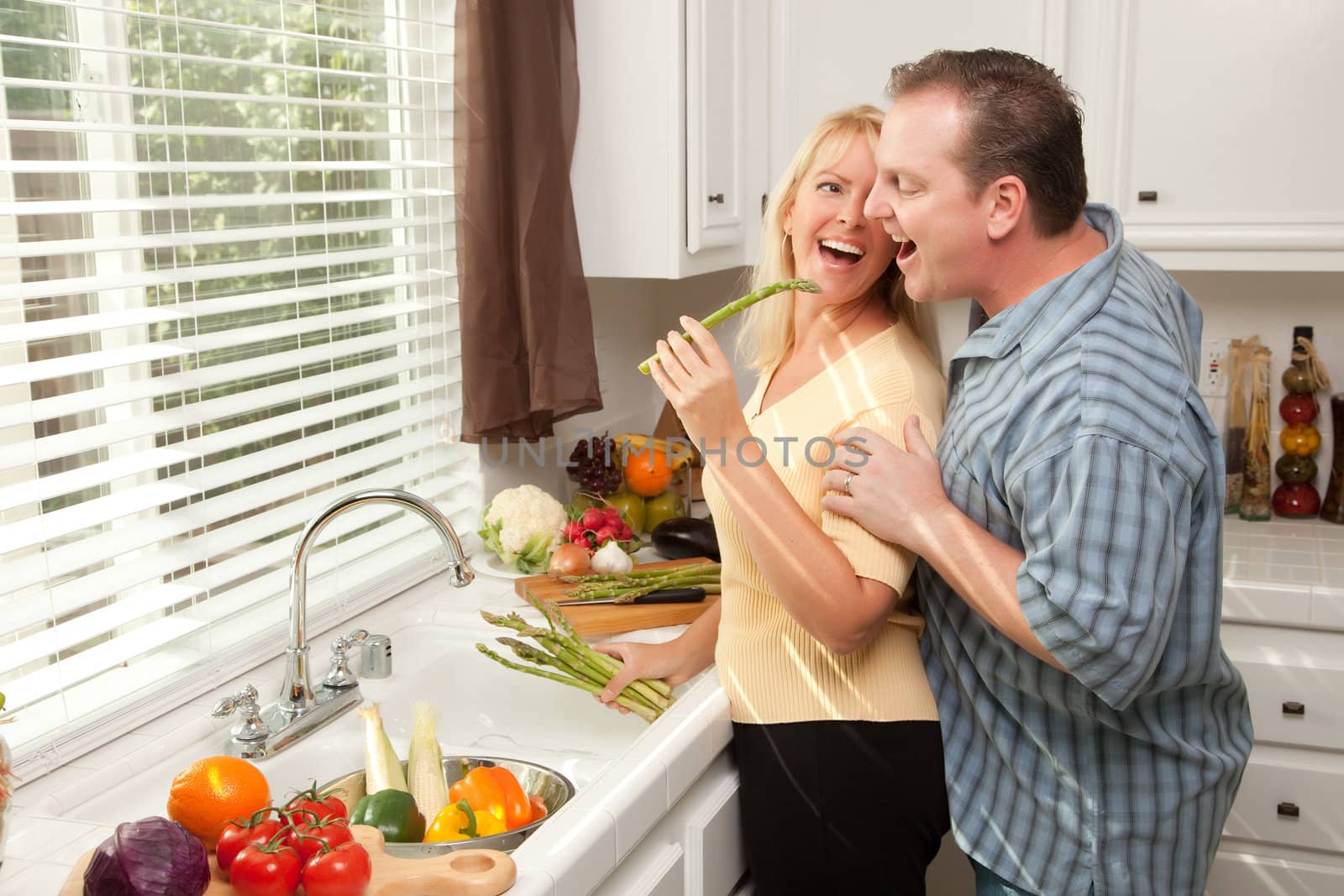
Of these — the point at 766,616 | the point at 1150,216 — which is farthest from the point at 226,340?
the point at 1150,216

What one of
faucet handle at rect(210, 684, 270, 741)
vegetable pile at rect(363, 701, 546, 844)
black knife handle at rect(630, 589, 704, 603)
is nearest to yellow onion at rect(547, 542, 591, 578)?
black knife handle at rect(630, 589, 704, 603)

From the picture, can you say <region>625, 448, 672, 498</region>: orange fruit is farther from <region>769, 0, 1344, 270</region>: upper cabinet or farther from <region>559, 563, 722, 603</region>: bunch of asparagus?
<region>769, 0, 1344, 270</region>: upper cabinet

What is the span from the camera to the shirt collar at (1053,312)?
4.03 feet

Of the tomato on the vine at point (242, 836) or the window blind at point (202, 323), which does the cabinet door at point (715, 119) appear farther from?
the tomato on the vine at point (242, 836)

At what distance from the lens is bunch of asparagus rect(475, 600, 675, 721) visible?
1679mm

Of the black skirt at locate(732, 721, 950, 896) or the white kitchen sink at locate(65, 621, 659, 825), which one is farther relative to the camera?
the white kitchen sink at locate(65, 621, 659, 825)

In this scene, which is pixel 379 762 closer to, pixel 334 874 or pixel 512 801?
pixel 512 801

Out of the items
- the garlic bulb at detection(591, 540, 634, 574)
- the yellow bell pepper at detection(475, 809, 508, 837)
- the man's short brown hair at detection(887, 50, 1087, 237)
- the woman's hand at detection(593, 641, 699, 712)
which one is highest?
the man's short brown hair at detection(887, 50, 1087, 237)

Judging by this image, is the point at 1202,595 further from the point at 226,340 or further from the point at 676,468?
the point at 676,468

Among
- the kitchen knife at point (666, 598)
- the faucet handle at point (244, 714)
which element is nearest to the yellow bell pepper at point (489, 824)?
the faucet handle at point (244, 714)

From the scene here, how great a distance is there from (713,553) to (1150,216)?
1089 mm

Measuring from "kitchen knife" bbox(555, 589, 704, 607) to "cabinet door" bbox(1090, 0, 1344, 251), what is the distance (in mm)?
1170

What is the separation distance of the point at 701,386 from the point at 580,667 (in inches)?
20.0

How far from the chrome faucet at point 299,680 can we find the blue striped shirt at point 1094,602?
59cm
